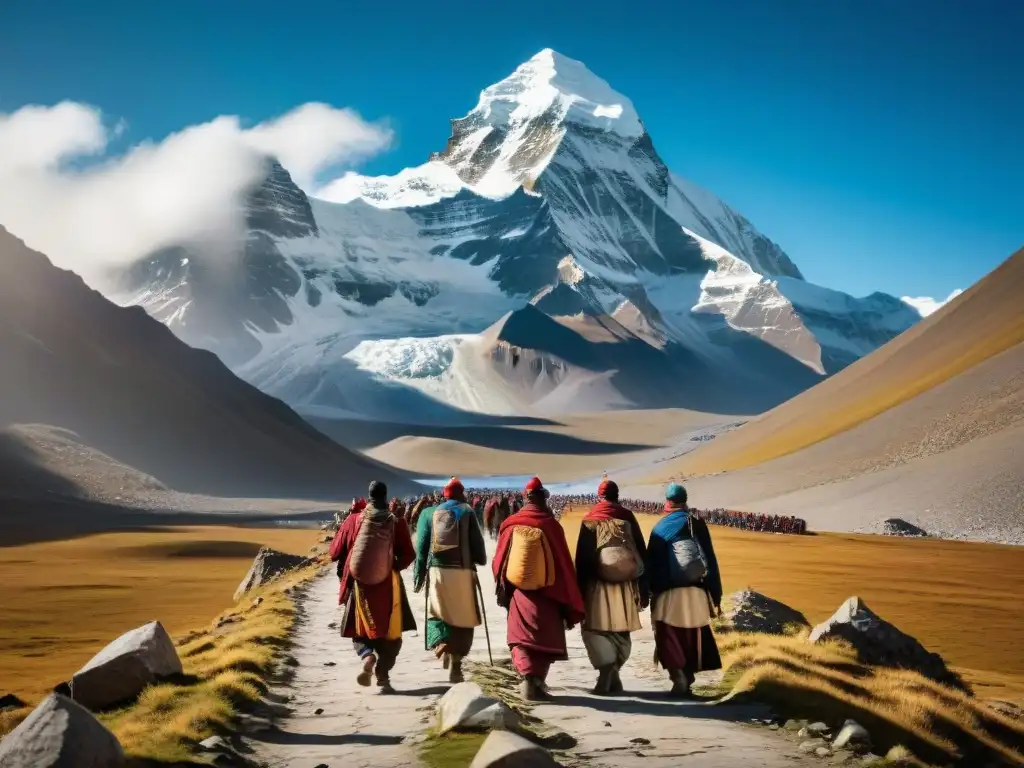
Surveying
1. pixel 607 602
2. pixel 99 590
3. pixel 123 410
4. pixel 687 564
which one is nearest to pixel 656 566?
pixel 687 564

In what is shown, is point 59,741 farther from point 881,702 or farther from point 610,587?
point 881,702

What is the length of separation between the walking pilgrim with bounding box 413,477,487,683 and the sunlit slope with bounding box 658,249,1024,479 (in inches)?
2730

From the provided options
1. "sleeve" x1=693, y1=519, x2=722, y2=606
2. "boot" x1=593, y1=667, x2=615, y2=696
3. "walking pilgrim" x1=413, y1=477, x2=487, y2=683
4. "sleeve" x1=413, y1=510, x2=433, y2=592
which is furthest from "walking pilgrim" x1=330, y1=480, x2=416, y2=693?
"sleeve" x1=693, y1=519, x2=722, y2=606

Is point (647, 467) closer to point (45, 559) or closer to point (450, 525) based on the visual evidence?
point (45, 559)

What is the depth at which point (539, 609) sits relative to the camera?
9242 mm

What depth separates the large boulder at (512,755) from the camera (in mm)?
5812

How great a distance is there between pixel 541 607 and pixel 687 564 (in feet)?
4.85

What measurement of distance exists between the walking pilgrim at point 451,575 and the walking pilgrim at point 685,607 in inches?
69.9

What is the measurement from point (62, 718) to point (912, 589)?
23.6 metres

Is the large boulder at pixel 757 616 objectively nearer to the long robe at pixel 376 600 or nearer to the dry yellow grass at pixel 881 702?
the dry yellow grass at pixel 881 702

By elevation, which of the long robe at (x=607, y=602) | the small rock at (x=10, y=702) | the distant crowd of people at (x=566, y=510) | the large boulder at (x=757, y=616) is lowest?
the small rock at (x=10, y=702)

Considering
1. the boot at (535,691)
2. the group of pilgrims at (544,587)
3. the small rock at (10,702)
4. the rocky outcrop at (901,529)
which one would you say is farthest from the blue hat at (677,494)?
the rocky outcrop at (901,529)

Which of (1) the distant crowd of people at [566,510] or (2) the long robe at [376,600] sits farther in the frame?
(1) the distant crowd of people at [566,510]

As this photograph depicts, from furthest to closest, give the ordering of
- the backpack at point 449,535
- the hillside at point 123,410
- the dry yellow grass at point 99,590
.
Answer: the hillside at point 123,410, the dry yellow grass at point 99,590, the backpack at point 449,535
